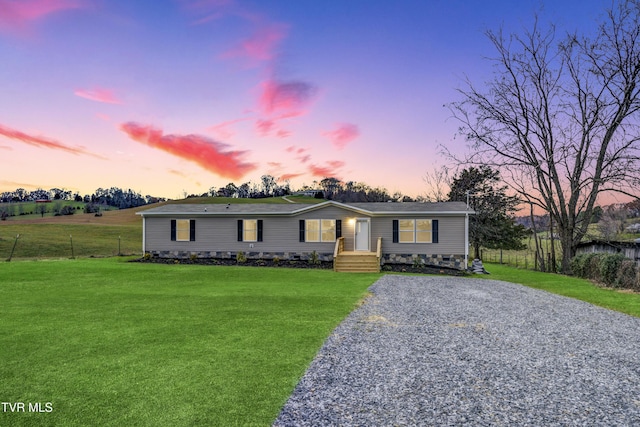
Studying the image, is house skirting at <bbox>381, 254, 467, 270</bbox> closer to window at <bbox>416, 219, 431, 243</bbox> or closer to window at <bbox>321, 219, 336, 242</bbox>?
window at <bbox>416, 219, 431, 243</bbox>

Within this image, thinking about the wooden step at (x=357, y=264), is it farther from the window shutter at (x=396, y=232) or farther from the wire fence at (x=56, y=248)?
the wire fence at (x=56, y=248)

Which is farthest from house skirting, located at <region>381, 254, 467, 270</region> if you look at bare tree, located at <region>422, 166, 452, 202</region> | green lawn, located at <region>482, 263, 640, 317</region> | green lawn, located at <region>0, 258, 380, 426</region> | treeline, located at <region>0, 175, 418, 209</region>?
treeline, located at <region>0, 175, 418, 209</region>

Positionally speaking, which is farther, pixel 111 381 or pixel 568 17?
pixel 568 17

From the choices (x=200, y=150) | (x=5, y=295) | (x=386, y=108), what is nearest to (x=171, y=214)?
(x=200, y=150)

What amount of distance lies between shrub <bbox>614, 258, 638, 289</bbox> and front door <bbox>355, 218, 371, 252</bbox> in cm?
1090

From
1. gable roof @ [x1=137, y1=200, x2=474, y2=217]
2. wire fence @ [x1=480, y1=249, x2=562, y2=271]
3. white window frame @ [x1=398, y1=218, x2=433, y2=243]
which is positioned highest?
gable roof @ [x1=137, y1=200, x2=474, y2=217]

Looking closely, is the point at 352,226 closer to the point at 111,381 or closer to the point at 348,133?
the point at 348,133

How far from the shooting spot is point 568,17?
22.0 meters

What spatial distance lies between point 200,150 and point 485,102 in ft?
67.2

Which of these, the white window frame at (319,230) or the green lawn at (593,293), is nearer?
the green lawn at (593,293)

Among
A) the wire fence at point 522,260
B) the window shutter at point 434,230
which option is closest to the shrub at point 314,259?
the window shutter at point 434,230

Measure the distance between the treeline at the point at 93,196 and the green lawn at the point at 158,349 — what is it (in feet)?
331

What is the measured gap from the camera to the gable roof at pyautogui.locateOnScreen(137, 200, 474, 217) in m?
19.8

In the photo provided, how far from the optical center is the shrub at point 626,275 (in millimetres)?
13969
